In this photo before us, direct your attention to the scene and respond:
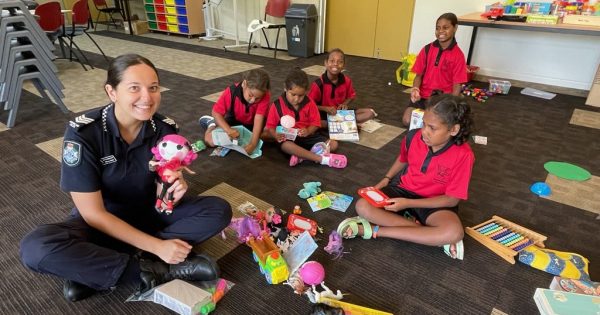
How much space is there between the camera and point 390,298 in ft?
4.67

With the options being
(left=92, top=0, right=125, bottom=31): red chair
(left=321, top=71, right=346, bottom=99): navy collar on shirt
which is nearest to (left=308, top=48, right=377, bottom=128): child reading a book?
(left=321, top=71, right=346, bottom=99): navy collar on shirt

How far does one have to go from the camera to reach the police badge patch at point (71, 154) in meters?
1.26

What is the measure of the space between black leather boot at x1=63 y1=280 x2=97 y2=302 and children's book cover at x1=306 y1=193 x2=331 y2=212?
3.57 ft

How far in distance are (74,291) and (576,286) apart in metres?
1.94

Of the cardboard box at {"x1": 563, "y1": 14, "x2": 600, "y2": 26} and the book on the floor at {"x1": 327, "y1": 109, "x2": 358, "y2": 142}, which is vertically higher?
the cardboard box at {"x1": 563, "y1": 14, "x2": 600, "y2": 26}

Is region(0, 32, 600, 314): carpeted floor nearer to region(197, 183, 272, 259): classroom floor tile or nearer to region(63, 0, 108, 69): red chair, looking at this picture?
region(197, 183, 272, 259): classroom floor tile

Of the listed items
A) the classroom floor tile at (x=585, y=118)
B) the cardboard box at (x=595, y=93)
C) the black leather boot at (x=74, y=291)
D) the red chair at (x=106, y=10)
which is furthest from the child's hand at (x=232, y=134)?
the red chair at (x=106, y=10)

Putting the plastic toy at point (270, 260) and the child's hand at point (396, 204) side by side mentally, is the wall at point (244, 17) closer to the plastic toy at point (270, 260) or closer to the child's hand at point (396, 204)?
the child's hand at point (396, 204)

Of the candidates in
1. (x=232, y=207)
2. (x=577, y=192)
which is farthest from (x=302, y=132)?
(x=577, y=192)

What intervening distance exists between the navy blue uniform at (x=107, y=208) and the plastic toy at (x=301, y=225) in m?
0.35

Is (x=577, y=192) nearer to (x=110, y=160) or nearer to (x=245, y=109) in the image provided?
(x=245, y=109)

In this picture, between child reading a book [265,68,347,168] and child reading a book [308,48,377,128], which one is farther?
child reading a book [308,48,377,128]

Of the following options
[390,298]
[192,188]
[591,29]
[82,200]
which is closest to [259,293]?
[390,298]

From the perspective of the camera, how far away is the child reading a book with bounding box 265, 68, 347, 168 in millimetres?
2369
